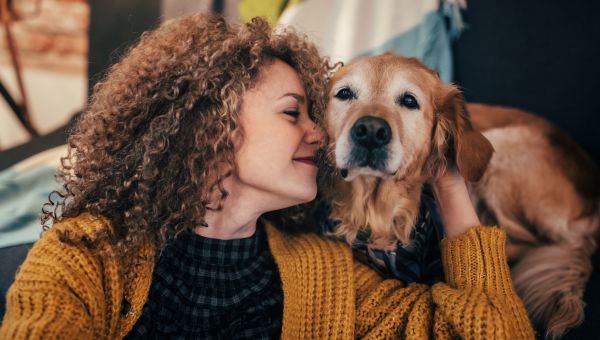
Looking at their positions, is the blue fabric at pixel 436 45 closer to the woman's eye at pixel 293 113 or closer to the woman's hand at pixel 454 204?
the woman's hand at pixel 454 204

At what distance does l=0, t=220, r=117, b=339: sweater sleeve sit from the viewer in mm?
857

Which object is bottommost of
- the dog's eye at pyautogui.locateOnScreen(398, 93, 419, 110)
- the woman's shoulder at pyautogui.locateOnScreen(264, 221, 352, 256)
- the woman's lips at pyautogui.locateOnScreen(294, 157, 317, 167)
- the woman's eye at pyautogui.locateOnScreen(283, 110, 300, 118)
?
the woman's shoulder at pyautogui.locateOnScreen(264, 221, 352, 256)

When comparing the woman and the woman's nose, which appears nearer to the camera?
the woman

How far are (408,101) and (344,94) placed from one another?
0.62 ft

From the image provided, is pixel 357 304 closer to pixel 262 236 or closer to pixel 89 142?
pixel 262 236

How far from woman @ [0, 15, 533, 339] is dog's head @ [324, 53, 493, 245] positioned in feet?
0.41

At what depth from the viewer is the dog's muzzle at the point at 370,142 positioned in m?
1.14

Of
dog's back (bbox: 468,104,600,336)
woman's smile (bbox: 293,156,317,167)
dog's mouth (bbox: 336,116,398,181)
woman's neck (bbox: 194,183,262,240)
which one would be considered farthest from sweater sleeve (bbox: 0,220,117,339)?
dog's back (bbox: 468,104,600,336)

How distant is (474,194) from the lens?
176 cm

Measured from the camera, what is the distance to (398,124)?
3.99ft

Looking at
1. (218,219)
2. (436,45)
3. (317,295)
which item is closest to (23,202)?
(218,219)

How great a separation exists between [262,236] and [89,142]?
1.86 ft

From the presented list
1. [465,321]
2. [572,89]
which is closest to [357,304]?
[465,321]

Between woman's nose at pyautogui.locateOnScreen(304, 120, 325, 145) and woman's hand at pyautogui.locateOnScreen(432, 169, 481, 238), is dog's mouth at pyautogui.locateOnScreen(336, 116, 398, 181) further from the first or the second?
woman's hand at pyautogui.locateOnScreen(432, 169, 481, 238)
